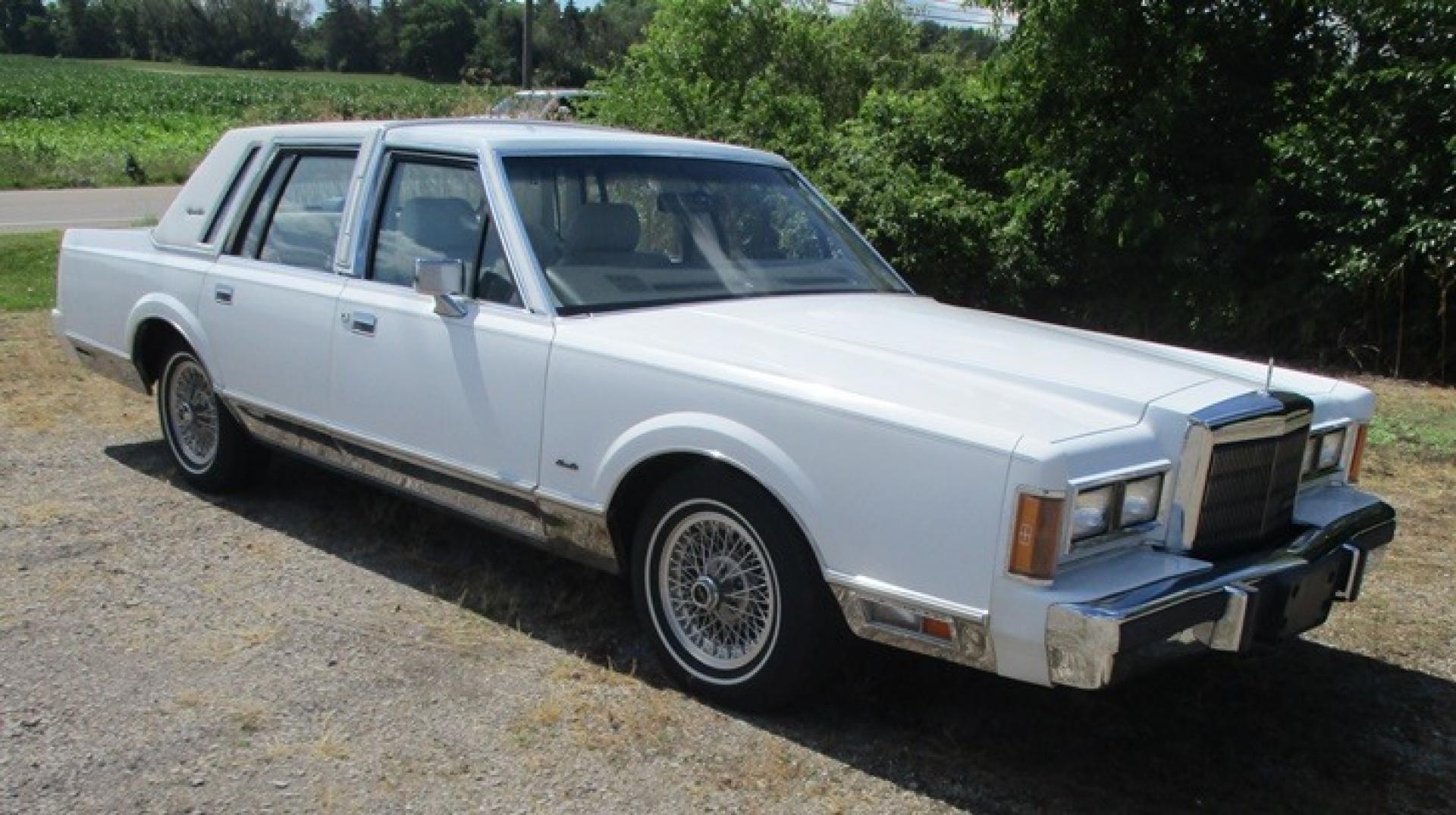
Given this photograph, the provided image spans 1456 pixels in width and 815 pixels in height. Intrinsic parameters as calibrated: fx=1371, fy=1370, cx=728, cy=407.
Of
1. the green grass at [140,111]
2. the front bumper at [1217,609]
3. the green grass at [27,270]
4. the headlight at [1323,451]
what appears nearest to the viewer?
the front bumper at [1217,609]

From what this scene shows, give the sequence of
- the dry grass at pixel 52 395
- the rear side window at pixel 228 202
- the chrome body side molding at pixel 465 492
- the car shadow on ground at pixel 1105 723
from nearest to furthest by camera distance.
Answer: the car shadow on ground at pixel 1105 723, the chrome body side molding at pixel 465 492, the rear side window at pixel 228 202, the dry grass at pixel 52 395

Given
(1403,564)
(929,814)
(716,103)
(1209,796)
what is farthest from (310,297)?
(716,103)

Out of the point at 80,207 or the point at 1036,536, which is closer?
the point at 1036,536

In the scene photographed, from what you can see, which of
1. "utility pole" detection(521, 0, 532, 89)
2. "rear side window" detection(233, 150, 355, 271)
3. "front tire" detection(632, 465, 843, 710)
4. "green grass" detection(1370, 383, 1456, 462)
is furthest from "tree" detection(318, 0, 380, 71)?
"front tire" detection(632, 465, 843, 710)

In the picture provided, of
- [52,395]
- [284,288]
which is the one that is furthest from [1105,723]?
[52,395]

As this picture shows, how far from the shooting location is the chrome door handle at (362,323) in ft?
17.0

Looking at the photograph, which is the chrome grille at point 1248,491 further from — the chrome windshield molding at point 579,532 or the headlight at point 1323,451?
the chrome windshield molding at point 579,532

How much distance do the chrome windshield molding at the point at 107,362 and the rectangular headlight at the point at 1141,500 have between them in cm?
487

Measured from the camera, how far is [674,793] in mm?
3781

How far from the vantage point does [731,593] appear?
4.20 metres

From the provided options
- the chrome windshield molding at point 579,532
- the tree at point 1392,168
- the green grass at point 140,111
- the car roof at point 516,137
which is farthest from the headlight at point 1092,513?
the green grass at point 140,111

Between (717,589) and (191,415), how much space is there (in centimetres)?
342

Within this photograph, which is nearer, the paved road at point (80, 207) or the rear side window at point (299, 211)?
the rear side window at point (299, 211)

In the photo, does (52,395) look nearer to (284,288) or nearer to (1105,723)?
(284,288)
